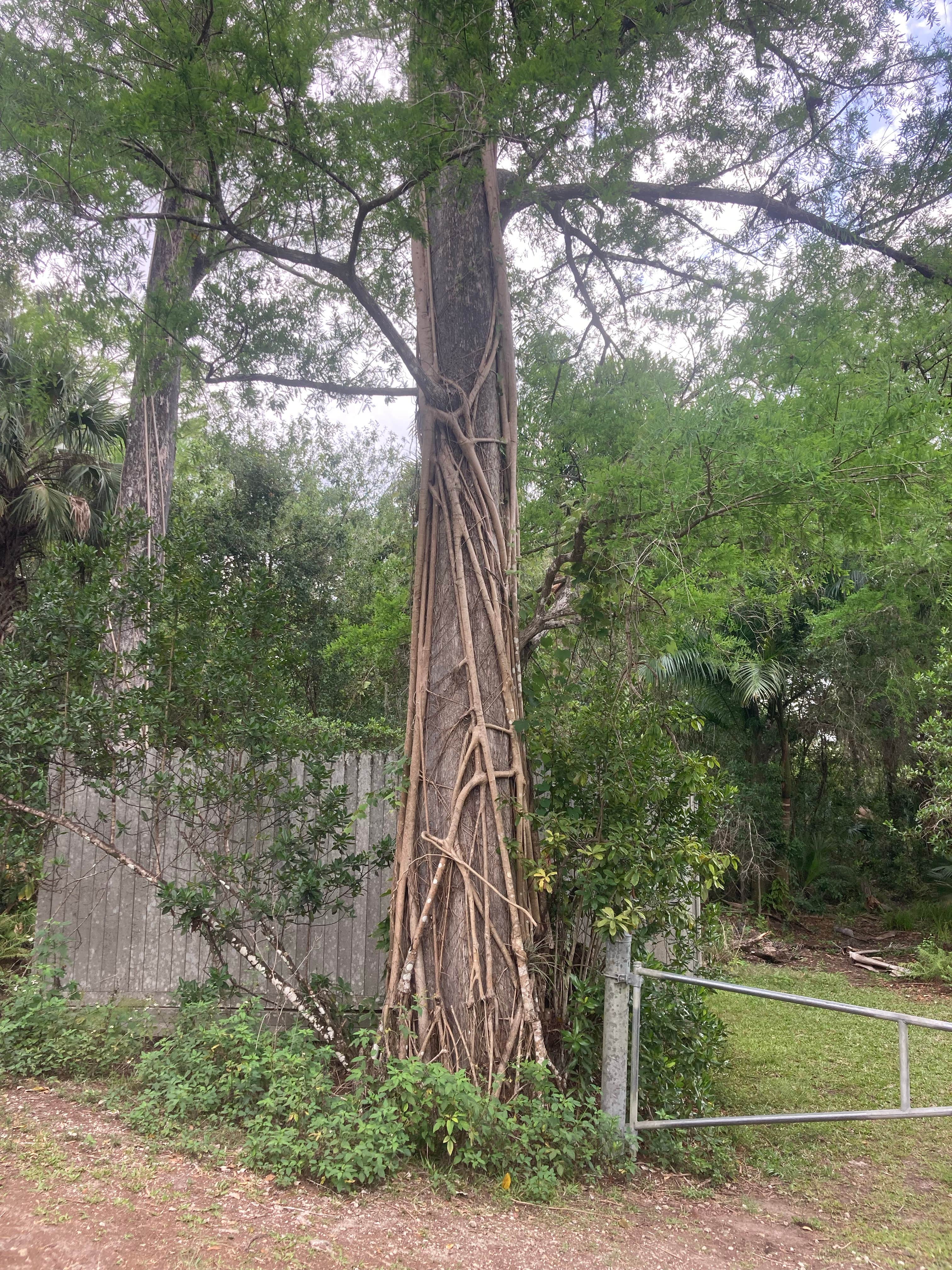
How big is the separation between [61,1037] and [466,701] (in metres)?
2.66

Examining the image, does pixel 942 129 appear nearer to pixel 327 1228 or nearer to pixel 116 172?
pixel 116 172

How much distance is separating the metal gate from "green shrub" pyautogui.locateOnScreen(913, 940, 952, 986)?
6684mm

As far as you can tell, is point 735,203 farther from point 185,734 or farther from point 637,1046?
point 637,1046

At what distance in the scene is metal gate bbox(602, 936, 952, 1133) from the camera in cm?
340

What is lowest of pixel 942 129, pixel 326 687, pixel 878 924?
pixel 878 924

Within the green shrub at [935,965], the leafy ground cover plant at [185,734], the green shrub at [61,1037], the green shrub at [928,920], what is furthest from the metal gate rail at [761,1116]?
the green shrub at [928,920]

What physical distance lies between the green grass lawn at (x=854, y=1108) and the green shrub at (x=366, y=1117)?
1004 millimetres

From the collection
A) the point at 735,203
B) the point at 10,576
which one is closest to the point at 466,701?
the point at 735,203

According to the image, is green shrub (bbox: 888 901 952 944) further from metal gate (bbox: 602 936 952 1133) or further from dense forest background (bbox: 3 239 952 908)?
metal gate (bbox: 602 936 952 1133)

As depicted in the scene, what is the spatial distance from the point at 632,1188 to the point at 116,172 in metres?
5.33

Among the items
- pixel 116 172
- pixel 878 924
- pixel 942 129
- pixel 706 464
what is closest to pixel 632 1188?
pixel 706 464

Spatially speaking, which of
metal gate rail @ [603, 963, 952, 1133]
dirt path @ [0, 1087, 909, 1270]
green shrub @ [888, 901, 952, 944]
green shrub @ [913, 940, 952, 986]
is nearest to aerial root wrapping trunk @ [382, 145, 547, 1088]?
metal gate rail @ [603, 963, 952, 1133]

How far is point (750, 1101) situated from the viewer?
16.8ft

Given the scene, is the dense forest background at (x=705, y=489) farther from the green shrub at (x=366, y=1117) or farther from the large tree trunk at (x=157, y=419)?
the green shrub at (x=366, y=1117)
